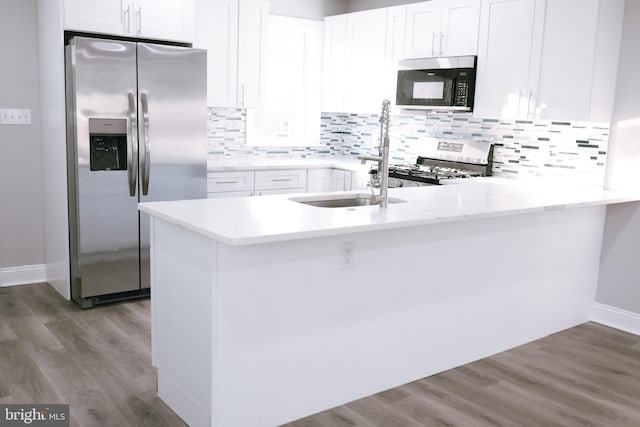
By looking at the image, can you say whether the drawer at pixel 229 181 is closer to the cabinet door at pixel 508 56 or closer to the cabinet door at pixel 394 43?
the cabinet door at pixel 394 43

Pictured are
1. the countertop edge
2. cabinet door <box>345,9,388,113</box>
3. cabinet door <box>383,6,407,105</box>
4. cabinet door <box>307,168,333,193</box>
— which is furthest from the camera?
cabinet door <box>307,168,333,193</box>

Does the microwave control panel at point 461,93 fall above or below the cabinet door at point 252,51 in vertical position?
below

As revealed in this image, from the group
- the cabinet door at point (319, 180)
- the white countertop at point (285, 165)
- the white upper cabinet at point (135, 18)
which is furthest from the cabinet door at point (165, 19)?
the cabinet door at point (319, 180)

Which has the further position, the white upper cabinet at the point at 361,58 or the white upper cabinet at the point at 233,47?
the white upper cabinet at the point at 361,58

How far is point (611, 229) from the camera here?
419 cm

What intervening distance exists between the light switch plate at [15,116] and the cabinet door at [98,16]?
2.79ft

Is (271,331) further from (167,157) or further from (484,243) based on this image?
(167,157)

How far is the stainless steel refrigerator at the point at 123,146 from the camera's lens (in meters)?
4.04

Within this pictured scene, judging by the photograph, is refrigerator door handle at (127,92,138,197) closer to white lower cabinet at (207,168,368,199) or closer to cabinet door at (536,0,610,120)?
white lower cabinet at (207,168,368,199)

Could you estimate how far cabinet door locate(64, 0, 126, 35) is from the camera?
4.02m

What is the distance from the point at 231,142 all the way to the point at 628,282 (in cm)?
342

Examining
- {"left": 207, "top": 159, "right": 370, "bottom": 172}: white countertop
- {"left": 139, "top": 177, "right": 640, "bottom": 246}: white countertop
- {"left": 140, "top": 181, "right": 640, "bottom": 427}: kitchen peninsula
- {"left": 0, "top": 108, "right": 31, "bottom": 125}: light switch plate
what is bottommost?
{"left": 140, "top": 181, "right": 640, "bottom": 427}: kitchen peninsula

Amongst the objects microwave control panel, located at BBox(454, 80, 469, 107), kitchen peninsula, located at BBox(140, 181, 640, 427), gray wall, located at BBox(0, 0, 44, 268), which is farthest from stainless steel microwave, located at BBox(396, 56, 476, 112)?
gray wall, located at BBox(0, 0, 44, 268)

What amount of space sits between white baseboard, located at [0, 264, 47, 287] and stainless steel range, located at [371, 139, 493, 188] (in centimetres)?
279
